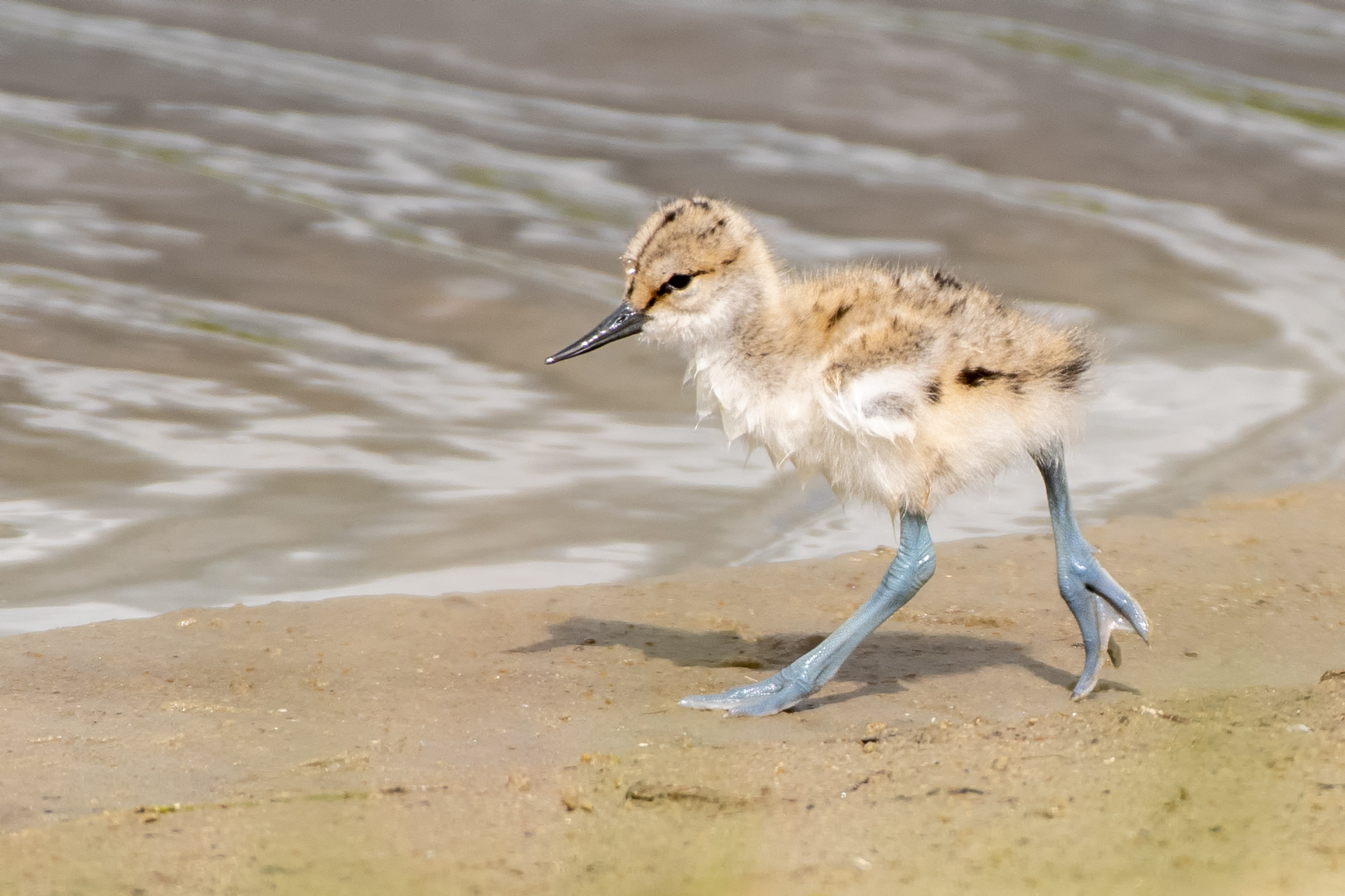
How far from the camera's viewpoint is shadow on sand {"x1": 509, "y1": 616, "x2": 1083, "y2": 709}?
328 centimetres

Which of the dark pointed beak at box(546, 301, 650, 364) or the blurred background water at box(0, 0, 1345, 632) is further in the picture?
the blurred background water at box(0, 0, 1345, 632)

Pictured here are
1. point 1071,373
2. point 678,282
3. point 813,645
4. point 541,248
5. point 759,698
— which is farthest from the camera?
point 541,248

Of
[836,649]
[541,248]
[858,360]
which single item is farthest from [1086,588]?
[541,248]

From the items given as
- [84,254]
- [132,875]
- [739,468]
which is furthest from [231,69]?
[132,875]

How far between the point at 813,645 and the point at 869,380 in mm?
756

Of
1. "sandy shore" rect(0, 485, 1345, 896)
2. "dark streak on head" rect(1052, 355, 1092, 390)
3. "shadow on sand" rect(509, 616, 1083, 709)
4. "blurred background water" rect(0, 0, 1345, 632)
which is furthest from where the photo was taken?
"blurred background water" rect(0, 0, 1345, 632)

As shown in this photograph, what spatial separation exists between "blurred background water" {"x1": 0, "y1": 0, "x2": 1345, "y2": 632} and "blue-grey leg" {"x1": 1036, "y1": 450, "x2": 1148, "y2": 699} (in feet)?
2.36

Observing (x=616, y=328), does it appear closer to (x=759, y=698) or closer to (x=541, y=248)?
(x=759, y=698)

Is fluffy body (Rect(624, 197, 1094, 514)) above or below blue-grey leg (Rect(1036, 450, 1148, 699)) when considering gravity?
above

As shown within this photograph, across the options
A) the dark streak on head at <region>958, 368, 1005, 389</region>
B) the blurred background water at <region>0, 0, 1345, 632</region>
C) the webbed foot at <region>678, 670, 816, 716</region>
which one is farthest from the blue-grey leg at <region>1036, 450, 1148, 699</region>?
the blurred background water at <region>0, 0, 1345, 632</region>

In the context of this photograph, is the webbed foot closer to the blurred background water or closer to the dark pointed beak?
the dark pointed beak

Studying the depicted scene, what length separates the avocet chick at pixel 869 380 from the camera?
304 cm

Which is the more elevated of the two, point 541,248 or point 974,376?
point 974,376

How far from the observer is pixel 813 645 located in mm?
3543
